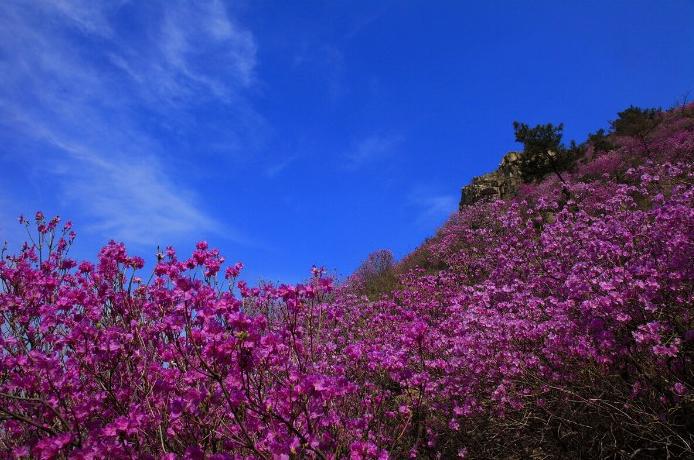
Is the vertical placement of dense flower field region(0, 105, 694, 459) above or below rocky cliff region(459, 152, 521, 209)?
below

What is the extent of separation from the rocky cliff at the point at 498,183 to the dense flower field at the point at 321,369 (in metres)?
18.5

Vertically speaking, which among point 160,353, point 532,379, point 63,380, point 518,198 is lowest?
point 532,379

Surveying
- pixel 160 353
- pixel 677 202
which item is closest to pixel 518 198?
pixel 677 202

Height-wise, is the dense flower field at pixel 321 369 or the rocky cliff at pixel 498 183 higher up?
the rocky cliff at pixel 498 183

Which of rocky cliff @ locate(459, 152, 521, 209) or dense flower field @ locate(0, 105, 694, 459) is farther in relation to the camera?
rocky cliff @ locate(459, 152, 521, 209)

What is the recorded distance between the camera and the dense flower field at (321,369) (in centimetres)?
316

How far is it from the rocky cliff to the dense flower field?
18545 mm

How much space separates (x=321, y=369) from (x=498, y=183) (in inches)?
923

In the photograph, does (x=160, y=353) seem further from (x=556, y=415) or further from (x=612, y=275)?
(x=612, y=275)

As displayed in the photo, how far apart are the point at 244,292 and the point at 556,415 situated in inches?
148

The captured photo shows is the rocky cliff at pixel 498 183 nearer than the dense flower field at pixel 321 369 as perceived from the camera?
No

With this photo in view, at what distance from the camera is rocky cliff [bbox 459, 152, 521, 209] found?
83.4 feet

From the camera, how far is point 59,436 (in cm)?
290

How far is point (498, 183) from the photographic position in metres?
→ 26.3
